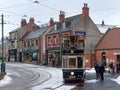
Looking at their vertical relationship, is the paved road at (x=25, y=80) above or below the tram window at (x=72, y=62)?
below

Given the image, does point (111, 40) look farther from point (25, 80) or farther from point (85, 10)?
point (25, 80)

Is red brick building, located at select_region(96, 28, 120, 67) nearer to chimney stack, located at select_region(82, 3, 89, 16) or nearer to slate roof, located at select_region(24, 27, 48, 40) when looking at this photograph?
chimney stack, located at select_region(82, 3, 89, 16)

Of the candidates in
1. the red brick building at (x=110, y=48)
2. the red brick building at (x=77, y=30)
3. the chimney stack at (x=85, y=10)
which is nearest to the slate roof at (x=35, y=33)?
the red brick building at (x=77, y=30)

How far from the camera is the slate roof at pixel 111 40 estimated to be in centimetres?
5091

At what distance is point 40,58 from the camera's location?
2852 inches

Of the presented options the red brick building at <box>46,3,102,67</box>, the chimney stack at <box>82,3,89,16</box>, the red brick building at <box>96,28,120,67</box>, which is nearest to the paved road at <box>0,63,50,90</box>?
the red brick building at <box>96,28,120,67</box>

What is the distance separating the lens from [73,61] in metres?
30.0

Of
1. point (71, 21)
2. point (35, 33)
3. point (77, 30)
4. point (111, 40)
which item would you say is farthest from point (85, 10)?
point (35, 33)

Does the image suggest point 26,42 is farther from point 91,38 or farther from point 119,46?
point 119,46

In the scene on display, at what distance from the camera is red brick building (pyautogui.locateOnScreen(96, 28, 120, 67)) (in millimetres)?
49906

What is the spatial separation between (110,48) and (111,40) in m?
2.13

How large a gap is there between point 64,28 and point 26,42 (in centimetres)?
1875

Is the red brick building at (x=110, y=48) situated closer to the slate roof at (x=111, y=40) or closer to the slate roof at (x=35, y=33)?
the slate roof at (x=111, y=40)

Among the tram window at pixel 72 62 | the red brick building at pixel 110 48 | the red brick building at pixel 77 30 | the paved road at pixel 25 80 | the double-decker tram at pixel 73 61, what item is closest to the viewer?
the paved road at pixel 25 80
